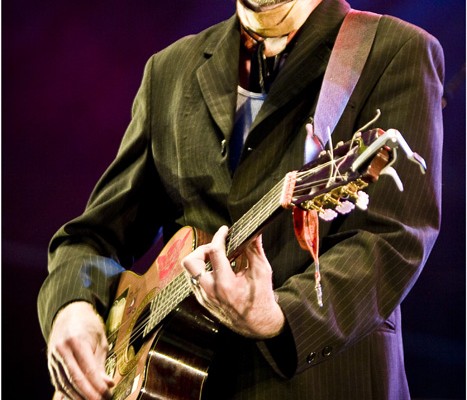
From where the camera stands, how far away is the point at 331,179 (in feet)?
5.12

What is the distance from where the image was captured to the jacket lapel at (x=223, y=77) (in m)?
2.30

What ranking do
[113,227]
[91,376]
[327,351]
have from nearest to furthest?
[327,351] → [91,376] → [113,227]

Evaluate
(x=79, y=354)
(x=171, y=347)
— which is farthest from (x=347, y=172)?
(x=79, y=354)

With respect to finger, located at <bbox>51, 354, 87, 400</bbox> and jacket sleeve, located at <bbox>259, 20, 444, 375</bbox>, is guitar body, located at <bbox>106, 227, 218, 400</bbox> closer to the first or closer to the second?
finger, located at <bbox>51, 354, 87, 400</bbox>

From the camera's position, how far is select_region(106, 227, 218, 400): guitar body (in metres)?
2.01

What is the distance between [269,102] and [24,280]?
2.77 m

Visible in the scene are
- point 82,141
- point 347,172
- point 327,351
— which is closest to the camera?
point 347,172

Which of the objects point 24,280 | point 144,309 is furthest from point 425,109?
point 24,280

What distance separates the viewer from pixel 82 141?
4.32 m

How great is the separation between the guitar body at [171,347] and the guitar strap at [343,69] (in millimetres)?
432

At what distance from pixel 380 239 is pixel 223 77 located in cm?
75

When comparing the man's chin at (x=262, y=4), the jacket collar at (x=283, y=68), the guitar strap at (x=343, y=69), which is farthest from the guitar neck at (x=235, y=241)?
the man's chin at (x=262, y=4)

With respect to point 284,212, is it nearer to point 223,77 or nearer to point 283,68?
point 283,68

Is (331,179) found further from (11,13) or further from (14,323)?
(14,323)
